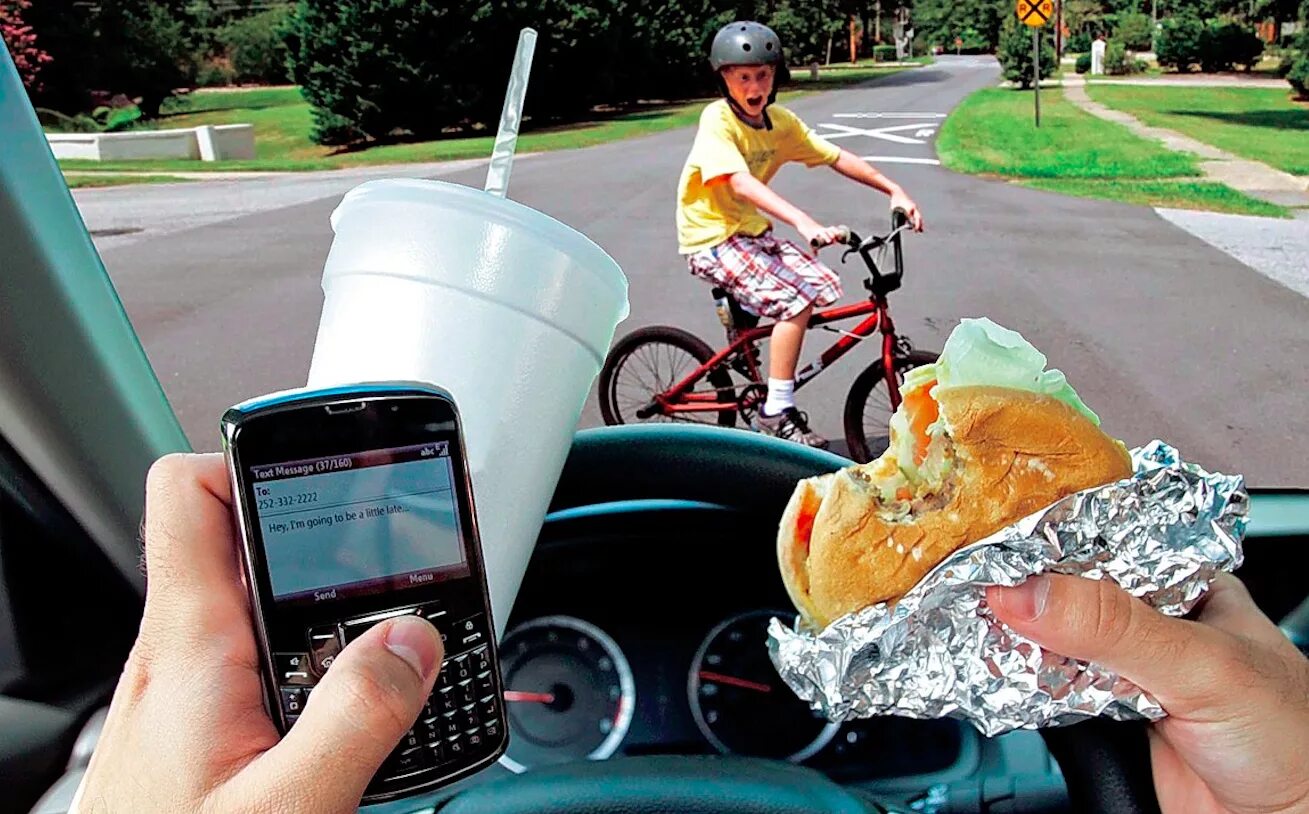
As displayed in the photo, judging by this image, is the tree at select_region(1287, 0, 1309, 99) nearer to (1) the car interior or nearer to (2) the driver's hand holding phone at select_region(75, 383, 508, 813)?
(1) the car interior

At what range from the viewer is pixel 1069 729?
1.54m

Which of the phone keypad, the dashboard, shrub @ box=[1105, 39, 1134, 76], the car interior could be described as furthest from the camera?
shrub @ box=[1105, 39, 1134, 76]

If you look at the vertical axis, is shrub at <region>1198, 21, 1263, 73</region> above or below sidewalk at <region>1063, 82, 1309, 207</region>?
above

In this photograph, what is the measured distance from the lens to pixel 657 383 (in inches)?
205

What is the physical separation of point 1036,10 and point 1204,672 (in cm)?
323

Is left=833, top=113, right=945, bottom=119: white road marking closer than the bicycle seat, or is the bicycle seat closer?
the bicycle seat

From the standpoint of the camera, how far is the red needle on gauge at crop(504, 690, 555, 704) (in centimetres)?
200

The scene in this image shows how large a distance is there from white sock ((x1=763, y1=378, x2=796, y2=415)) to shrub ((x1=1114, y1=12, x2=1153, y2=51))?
76.4 inches

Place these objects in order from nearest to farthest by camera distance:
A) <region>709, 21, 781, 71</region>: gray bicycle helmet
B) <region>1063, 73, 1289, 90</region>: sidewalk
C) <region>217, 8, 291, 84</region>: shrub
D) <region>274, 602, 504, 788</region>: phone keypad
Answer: <region>274, 602, 504, 788</region>: phone keypad
<region>709, 21, 781, 71</region>: gray bicycle helmet
<region>1063, 73, 1289, 90</region>: sidewalk
<region>217, 8, 291, 84</region>: shrub

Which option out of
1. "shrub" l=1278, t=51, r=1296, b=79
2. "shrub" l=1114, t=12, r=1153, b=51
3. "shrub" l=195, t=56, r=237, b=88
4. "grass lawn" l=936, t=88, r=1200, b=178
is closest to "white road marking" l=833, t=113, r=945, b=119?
"grass lawn" l=936, t=88, r=1200, b=178

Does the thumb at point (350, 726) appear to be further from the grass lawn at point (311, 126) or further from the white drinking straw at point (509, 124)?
the grass lawn at point (311, 126)

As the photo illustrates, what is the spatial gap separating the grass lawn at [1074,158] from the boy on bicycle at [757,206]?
71.7 inches

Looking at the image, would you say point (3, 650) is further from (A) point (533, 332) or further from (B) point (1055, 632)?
(B) point (1055, 632)

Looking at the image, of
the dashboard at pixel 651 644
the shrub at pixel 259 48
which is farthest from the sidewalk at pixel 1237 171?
the shrub at pixel 259 48
